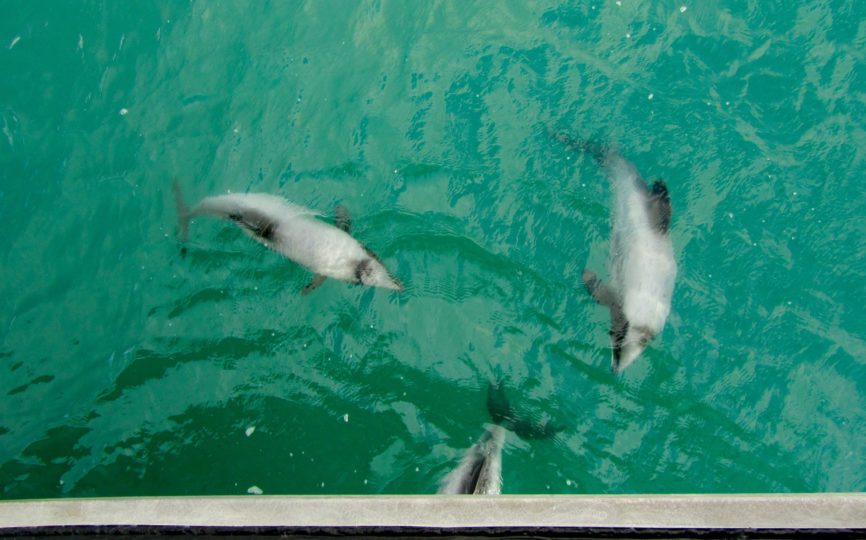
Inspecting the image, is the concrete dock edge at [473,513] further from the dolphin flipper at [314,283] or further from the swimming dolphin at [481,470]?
the dolphin flipper at [314,283]

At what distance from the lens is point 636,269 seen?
19.1 ft

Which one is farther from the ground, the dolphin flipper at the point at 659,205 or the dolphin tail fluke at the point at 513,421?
the dolphin flipper at the point at 659,205

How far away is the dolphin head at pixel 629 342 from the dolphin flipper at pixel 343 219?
8.30 feet

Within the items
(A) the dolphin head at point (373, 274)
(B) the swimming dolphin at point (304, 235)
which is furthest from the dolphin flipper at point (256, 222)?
(A) the dolphin head at point (373, 274)

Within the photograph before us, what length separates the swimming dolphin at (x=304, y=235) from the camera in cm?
620

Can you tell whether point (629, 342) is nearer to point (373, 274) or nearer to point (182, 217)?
point (373, 274)

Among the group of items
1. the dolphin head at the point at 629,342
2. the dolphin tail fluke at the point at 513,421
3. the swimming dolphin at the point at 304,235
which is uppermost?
the swimming dolphin at the point at 304,235

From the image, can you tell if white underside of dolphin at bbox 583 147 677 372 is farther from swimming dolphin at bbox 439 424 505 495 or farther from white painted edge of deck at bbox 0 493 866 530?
white painted edge of deck at bbox 0 493 866 530

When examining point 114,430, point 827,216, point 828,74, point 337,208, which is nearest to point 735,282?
point 827,216

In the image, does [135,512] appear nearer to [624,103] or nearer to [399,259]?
[399,259]

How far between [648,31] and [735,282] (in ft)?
8.97

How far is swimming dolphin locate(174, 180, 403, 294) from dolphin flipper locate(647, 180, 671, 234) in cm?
232

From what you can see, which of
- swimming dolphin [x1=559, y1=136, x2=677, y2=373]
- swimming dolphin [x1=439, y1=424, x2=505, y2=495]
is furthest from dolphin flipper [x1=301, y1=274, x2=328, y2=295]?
swimming dolphin [x1=559, y1=136, x2=677, y2=373]

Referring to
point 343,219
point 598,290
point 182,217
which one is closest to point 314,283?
point 343,219
